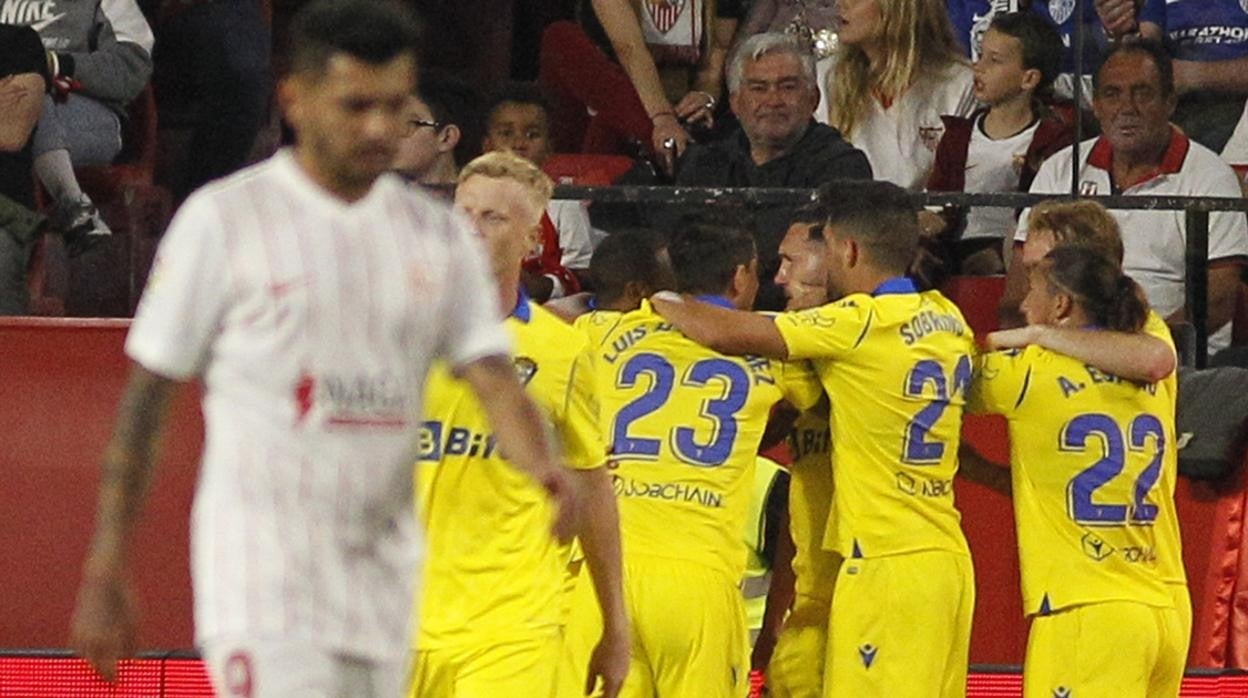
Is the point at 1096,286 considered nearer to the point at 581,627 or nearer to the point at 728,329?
the point at 728,329

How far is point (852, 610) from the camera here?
7.91m

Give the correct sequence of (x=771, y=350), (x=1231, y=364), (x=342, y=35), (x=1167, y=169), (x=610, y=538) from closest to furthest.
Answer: (x=342, y=35)
(x=610, y=538)
(x=771, y=350)
(x=1231, y=364)
(x=1167, y=169)

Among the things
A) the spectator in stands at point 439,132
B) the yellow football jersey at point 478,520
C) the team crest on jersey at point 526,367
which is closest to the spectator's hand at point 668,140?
the spectator in stands at point 439,132

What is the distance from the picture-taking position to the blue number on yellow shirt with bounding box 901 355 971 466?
7879 mm

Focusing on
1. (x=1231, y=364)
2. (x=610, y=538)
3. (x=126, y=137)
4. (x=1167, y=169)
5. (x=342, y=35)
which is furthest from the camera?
(x=126, y=137)

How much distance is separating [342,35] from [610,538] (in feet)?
6.60

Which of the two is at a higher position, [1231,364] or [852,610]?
[1231,364]

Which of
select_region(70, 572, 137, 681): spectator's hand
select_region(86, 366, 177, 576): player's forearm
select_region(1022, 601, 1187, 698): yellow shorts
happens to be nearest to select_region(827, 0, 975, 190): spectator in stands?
select_region(1022, 601, 1187, 698): yellow shorts

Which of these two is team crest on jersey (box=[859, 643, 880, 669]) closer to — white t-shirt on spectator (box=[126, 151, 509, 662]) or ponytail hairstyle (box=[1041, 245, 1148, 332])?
ponytail hairstyle (box=[1041, 245, 1148, 332])

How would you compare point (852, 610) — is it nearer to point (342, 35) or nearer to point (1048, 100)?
point (1048, 100)

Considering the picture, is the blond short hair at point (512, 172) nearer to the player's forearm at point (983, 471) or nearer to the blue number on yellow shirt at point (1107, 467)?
the blue number on yellow shirt at point (1107, 467)

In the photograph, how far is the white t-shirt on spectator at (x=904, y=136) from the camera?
9.87 m

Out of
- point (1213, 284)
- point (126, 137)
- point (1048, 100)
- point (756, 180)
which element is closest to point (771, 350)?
point (756, 180)

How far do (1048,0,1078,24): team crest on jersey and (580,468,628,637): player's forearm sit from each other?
182 inches
